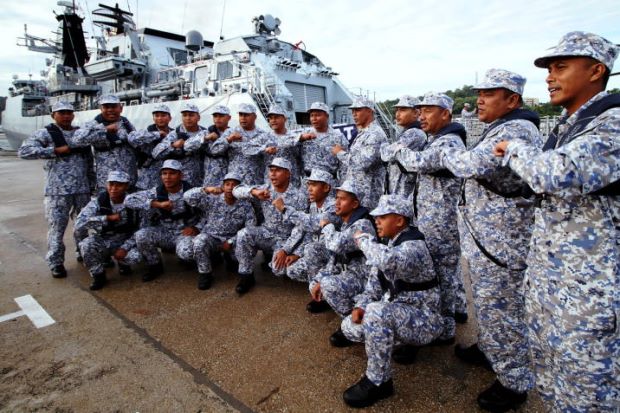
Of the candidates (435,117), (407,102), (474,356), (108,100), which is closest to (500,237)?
(474,356)

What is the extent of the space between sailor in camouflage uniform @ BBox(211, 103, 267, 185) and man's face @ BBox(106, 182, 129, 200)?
45.3 inches

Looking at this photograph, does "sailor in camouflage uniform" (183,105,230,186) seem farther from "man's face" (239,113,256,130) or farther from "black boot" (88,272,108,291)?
"black boot" (88,272,108,291)

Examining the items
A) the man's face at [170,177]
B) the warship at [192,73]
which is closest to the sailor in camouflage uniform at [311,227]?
the man's face at [170,177]

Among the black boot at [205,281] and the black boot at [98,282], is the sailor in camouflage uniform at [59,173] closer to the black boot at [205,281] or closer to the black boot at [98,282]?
the black boot at [98,282]

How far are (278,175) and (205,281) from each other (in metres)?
1.44

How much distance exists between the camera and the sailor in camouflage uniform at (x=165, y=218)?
4.29m

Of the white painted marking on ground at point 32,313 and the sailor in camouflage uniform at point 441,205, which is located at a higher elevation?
the sailor in camouflage uniform at point 441,205

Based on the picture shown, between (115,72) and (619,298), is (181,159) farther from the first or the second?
(115,72)

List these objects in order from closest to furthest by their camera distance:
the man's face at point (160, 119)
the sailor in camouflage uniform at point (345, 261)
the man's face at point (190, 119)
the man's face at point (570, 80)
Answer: the man's face at point (570, 80) → the sailor in camouflage uniform at point (345, 261) → the man's face at point (190, 119) → the man's face at point (160, 119)

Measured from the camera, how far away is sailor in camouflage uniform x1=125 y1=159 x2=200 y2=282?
429 centimetres

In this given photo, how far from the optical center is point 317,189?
356cm

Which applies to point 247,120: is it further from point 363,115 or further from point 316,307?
point 316,307

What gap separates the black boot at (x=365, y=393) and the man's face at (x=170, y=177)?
10.5 ft

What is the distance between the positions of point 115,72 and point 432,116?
14742 mm
